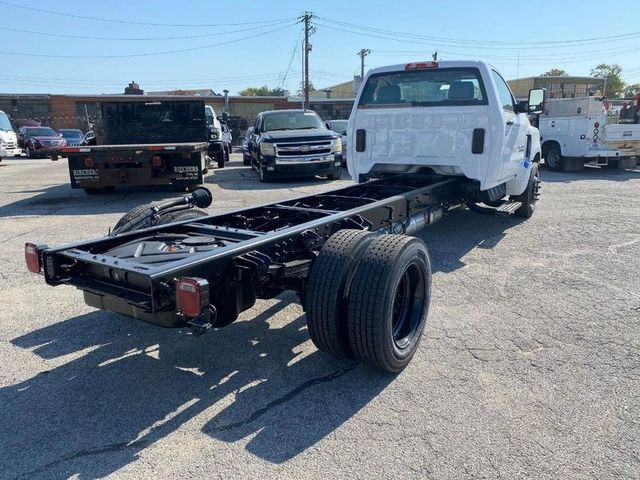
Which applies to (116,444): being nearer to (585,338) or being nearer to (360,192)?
(585,338)

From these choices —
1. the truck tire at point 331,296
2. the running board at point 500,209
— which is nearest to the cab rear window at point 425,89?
the running board at point 500,209

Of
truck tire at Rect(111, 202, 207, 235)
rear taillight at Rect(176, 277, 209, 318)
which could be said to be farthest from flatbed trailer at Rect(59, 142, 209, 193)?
rear taillight at Rect(176, 277, 209, 318)

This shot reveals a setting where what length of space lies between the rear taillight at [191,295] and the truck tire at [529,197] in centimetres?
686

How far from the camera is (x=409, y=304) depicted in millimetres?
3826

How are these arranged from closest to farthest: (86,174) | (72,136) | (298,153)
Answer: (86,174)
(298,153)
(72,136)

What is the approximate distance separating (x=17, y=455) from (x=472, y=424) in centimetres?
250

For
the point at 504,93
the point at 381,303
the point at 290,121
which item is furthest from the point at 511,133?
the point at 290,121

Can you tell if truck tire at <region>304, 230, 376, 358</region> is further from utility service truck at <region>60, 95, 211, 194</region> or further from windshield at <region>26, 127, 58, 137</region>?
windshield at <region>26, 127, 58, 137</region>

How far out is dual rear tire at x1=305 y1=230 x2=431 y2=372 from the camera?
3.17 metres

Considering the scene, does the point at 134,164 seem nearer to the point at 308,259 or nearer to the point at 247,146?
the point at 247,146

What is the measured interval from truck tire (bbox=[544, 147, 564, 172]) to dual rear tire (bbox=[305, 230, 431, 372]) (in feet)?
48.2

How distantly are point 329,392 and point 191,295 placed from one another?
1.19m

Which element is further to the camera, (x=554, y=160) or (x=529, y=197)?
(x=554, y=160)

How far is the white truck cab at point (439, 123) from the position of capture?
626 cm
